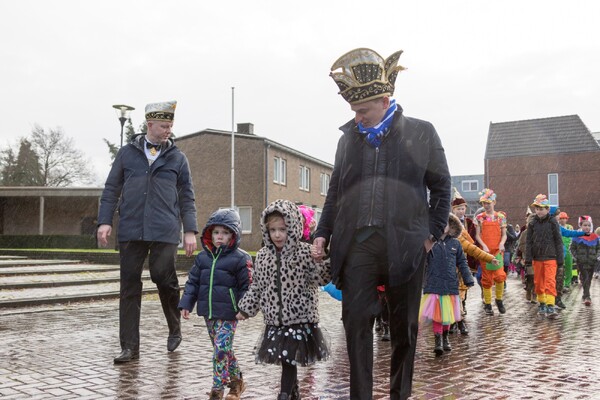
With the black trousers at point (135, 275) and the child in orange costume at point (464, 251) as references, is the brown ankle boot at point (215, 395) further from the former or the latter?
the child in orange costume at point (464, 251)

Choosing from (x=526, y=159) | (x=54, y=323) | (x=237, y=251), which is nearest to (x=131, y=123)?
(x=526, y=159)

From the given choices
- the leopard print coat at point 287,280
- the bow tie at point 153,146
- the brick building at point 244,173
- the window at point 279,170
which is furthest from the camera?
the window at point 279,170

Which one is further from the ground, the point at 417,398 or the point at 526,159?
the point at 526,159

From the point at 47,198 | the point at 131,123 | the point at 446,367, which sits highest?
the point at 131,123

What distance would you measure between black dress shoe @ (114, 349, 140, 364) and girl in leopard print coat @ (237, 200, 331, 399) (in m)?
1.85

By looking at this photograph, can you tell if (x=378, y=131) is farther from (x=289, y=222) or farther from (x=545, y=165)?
(x=545, y=165)

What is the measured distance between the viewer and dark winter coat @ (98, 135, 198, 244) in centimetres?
615

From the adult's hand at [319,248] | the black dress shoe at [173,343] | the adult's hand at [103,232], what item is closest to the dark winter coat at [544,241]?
the black dress shoe at [173,343]

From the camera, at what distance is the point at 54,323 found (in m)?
8.88

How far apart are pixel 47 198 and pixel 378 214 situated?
37089 millimetres

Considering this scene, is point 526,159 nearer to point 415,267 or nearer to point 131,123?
point 131,123

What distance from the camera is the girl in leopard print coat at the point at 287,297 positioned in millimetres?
4355

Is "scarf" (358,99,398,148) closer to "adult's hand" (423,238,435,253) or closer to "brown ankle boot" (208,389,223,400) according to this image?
"adult's hand" (423,238,435,253)

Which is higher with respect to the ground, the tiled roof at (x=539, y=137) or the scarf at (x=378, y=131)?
the tiled roof at (x=539, y=137)
